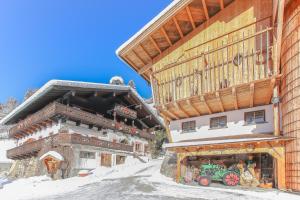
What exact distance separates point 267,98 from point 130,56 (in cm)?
1105

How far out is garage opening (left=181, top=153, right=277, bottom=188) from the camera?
46.6 ft

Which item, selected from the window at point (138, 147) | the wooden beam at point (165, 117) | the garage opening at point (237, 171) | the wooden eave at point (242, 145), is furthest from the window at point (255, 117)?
the window at point (138, 147)

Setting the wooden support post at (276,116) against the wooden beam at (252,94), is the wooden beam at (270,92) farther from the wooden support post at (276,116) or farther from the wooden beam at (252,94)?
the wooden beam at (252,94)

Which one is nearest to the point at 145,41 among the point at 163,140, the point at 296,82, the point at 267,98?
the point at 267,98

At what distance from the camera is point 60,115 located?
24.5 metres

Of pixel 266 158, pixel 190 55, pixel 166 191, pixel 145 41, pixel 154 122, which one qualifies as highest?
pixel 145 41

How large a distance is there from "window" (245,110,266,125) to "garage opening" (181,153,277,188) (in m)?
1.95

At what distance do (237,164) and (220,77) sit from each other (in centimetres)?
505

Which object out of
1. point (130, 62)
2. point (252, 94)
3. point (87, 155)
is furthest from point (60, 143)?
point (252, 94)

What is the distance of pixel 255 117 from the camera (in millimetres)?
16031

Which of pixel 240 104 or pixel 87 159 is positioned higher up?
pixel 240 104

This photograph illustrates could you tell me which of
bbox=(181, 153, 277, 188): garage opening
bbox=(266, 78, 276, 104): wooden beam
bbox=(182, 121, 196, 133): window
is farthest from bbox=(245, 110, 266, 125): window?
bbox=(182, 121, 196, 133): window

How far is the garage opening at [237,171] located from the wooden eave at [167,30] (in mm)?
8966

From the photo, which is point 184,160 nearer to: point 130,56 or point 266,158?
point 266,158
